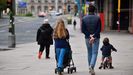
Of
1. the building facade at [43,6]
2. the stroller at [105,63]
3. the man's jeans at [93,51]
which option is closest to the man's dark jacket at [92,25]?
the man's jeans at [93,51]

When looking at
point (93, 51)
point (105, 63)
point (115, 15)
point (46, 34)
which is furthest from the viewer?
point (115, 15)

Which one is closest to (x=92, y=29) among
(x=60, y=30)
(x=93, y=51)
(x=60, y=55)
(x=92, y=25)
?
(x=92, y=25)

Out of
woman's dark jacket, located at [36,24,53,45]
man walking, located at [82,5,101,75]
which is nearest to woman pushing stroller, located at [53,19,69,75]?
man walking, located at [82,5,101,75]

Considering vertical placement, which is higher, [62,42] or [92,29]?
[92,29]

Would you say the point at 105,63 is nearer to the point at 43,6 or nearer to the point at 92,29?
the point at 92,29

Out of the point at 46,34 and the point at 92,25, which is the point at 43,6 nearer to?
the point at 46,34

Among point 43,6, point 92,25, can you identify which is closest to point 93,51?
point 92,25

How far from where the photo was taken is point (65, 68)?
659 inches

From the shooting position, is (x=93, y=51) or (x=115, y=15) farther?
(x=115, y=15)

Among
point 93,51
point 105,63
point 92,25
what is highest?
point 92,25

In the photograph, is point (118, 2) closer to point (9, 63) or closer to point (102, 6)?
point (102, 6)

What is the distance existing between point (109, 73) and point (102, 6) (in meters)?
42.7

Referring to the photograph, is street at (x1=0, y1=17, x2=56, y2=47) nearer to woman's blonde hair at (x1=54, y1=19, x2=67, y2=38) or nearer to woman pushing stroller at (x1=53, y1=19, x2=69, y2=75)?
woman pushing stroller at (x1=53, y1=19, x2=69, y2=75)

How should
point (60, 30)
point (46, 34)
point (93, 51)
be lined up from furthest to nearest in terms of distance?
1. point (46, 34)
2. point (60, 30)
3. point (93, 51)
